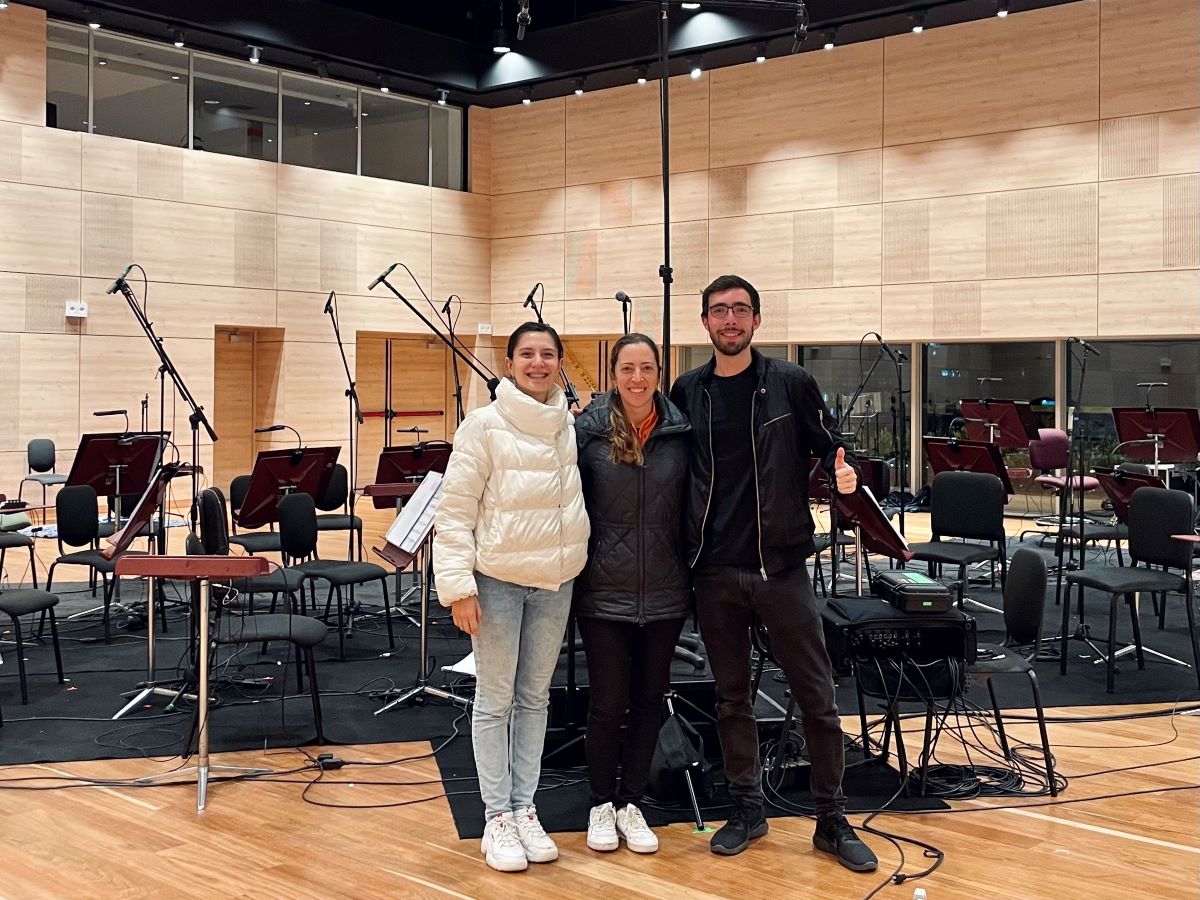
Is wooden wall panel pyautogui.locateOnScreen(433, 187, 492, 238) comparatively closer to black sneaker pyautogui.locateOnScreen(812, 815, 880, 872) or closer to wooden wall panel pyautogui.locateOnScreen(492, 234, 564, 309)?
wooden wall panel pyautogui.locateOnScreen(492, 234, 564, 309)

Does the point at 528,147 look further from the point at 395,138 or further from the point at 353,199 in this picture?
the point at 353,199

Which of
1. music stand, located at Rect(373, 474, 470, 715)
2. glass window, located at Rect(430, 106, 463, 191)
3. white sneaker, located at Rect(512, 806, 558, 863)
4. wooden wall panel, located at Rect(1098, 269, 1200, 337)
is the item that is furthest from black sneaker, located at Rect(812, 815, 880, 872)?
glass window, located at Rect(430, 106, 463, 191)

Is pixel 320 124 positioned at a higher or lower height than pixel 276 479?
higher

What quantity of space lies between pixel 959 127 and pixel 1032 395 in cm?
281

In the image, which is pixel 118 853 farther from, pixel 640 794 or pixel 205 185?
pixel 205 185

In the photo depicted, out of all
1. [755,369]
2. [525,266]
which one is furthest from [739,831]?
[525,266]

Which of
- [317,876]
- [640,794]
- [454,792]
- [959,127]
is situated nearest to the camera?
[317,876]

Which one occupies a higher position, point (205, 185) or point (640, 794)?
point (205, 185)

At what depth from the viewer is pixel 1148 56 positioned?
10680mm

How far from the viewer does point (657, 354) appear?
369 centimetres

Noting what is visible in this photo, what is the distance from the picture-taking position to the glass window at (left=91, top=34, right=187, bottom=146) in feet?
39.1

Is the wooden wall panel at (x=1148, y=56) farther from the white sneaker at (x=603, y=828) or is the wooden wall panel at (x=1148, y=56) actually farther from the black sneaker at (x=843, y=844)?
the white sneaker at (x=603, y=828)

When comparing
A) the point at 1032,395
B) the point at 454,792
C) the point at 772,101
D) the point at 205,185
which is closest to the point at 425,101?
the point at 205,185

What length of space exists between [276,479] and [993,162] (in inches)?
313
